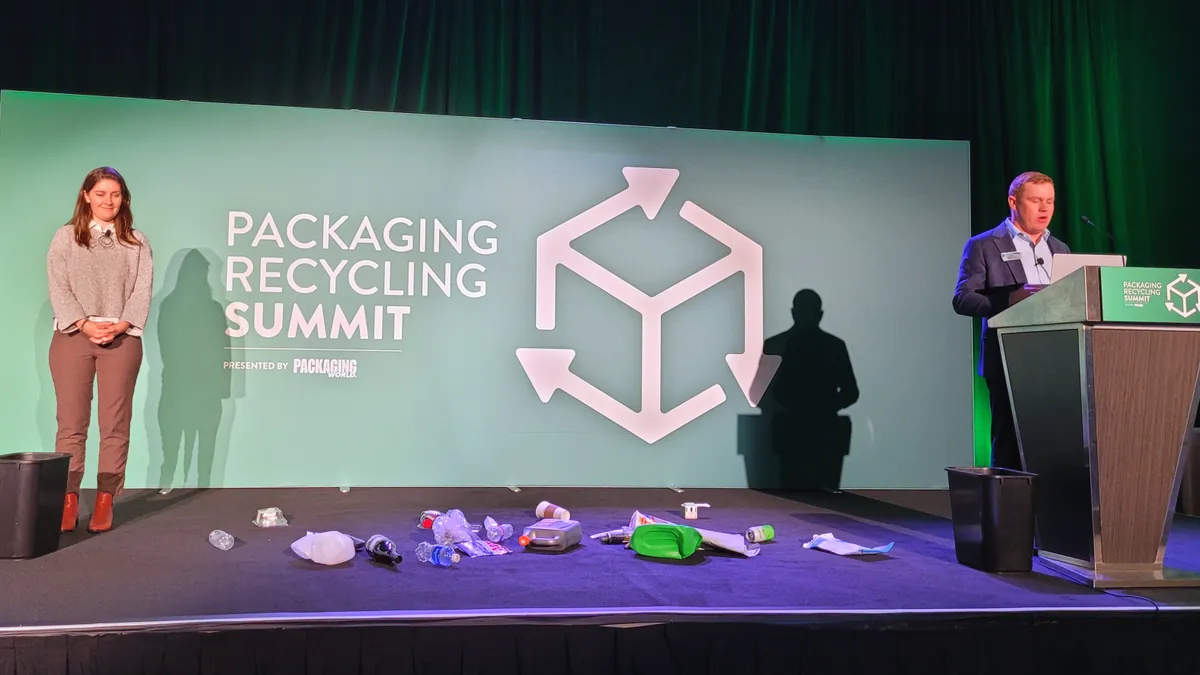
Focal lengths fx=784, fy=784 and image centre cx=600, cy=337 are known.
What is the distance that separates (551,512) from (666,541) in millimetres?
794

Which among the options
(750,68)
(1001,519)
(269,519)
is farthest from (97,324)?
(750,68)

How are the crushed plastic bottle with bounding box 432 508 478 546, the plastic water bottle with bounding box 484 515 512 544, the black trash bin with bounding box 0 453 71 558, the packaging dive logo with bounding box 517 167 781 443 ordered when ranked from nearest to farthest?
1. the black trash bin with bounding box 0 453 71 558
2. the crushed plastic bottle with bounding box 432 508 478 546
3. the plastic water bottle with bounding box 484 515 512 544
4. the packaging dive logo with bounding box 517 167 781 443

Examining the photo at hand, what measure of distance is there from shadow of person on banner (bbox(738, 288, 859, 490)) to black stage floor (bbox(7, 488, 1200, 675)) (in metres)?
1.24

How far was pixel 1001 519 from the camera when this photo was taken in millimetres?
2338

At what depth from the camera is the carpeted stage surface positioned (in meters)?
1.93

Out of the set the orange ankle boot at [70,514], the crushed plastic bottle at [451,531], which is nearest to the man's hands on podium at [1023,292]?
the crushed plastic bottle at [451,531]

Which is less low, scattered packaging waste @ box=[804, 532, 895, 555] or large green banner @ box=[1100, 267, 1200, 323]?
large green banner @ box=[1100, 267, 1200, 323]

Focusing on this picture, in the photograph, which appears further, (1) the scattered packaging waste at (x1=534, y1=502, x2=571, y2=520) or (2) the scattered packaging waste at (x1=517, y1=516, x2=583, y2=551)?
(1) the scattered packaging waste at (x1=534, y1=502, x2=571, y2=520)

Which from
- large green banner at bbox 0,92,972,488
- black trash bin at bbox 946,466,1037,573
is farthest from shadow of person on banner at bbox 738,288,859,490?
black trash bin at bbox 946,466,1037,573

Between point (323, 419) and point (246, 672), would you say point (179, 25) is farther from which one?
point (246, 672)

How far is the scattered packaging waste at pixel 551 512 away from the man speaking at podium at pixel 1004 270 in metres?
1.64

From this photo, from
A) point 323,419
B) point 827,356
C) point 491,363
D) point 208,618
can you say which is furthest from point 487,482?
point 208,618

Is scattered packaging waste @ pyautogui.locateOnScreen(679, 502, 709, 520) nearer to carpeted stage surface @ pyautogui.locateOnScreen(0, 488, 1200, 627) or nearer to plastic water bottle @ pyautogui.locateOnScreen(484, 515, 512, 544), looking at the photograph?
carpeted stage surface @ pyautogui.locateOnScreen(0, 488, 1200, 627)

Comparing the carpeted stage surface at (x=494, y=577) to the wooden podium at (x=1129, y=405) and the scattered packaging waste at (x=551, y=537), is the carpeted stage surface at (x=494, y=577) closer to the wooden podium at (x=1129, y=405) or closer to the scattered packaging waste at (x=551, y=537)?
the scattered packaging waste at (x=551, y=537)
